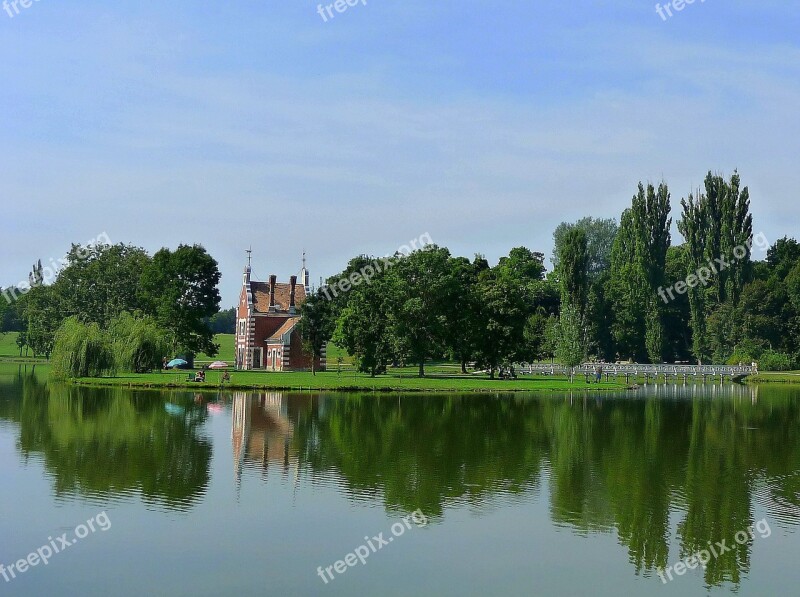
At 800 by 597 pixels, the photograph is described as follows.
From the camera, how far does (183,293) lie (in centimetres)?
9269

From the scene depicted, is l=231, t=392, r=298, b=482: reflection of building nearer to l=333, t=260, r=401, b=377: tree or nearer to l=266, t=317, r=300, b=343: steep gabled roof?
l=333, t=260, r=401, b=377: tree

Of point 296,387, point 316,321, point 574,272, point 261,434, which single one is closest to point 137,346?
point 296,387

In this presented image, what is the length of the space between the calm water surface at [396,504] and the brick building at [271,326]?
52.0m

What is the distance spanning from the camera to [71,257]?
10225 cm

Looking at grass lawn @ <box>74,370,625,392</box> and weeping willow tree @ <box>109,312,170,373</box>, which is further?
weeping willow tree @ <box>109,312,170,373</box>

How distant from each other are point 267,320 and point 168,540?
8412 centimetres

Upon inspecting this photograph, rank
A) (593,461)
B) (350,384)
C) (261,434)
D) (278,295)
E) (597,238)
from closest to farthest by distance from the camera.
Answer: (593,461)
(261,434)
(350,384)
(278,295)
(597,238)

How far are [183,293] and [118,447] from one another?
6241cm

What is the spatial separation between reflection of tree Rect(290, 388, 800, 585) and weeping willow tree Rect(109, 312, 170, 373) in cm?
2662

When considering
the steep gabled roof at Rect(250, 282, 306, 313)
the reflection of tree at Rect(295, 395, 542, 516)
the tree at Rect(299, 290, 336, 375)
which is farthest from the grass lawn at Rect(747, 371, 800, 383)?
the reflection of tree at Rect(295, 395, 542, 516)

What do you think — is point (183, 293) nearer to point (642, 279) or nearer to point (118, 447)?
point (642, 279)

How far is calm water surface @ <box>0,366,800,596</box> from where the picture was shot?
672 inches

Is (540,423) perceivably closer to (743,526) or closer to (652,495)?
(652,495)

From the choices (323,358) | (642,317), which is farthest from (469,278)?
(642,317)
